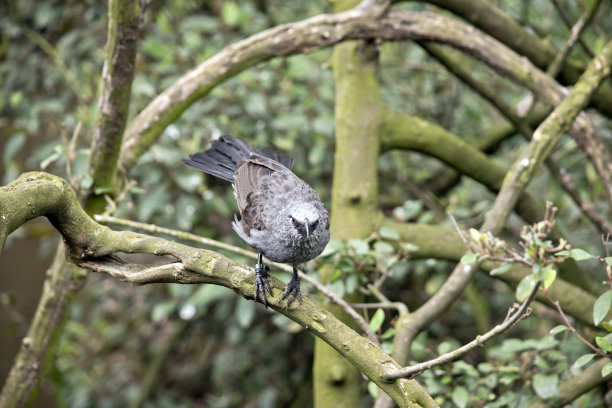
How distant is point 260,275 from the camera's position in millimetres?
2238

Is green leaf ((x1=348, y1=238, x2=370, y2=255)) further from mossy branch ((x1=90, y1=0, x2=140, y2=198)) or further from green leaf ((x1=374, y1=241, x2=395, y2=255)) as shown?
mossy branch ((x1=90, y1=0, x2=140, y2=198))

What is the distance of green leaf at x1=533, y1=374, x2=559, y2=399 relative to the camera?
261 cm

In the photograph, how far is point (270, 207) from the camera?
2.62 meters

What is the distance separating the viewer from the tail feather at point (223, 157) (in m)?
2.95

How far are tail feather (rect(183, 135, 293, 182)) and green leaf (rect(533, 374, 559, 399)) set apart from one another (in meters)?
1.56

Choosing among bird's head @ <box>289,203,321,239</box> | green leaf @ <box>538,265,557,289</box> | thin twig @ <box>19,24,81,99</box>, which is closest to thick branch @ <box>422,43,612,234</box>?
bird's head @ <box>289,203,321,239</box>

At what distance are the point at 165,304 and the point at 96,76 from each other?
1878 mm

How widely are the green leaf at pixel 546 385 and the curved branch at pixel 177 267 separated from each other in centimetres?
91

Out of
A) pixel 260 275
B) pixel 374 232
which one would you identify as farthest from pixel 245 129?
pixel 260 275

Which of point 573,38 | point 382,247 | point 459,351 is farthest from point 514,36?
point 459,351

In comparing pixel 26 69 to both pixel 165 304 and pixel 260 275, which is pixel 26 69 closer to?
pixel 165 304

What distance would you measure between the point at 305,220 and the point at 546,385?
48.5 inches

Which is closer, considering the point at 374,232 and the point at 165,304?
the point at 374,232

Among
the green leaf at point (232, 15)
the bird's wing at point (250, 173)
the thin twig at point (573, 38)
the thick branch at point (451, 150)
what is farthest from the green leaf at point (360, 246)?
the green leaf at point (232, 15)
